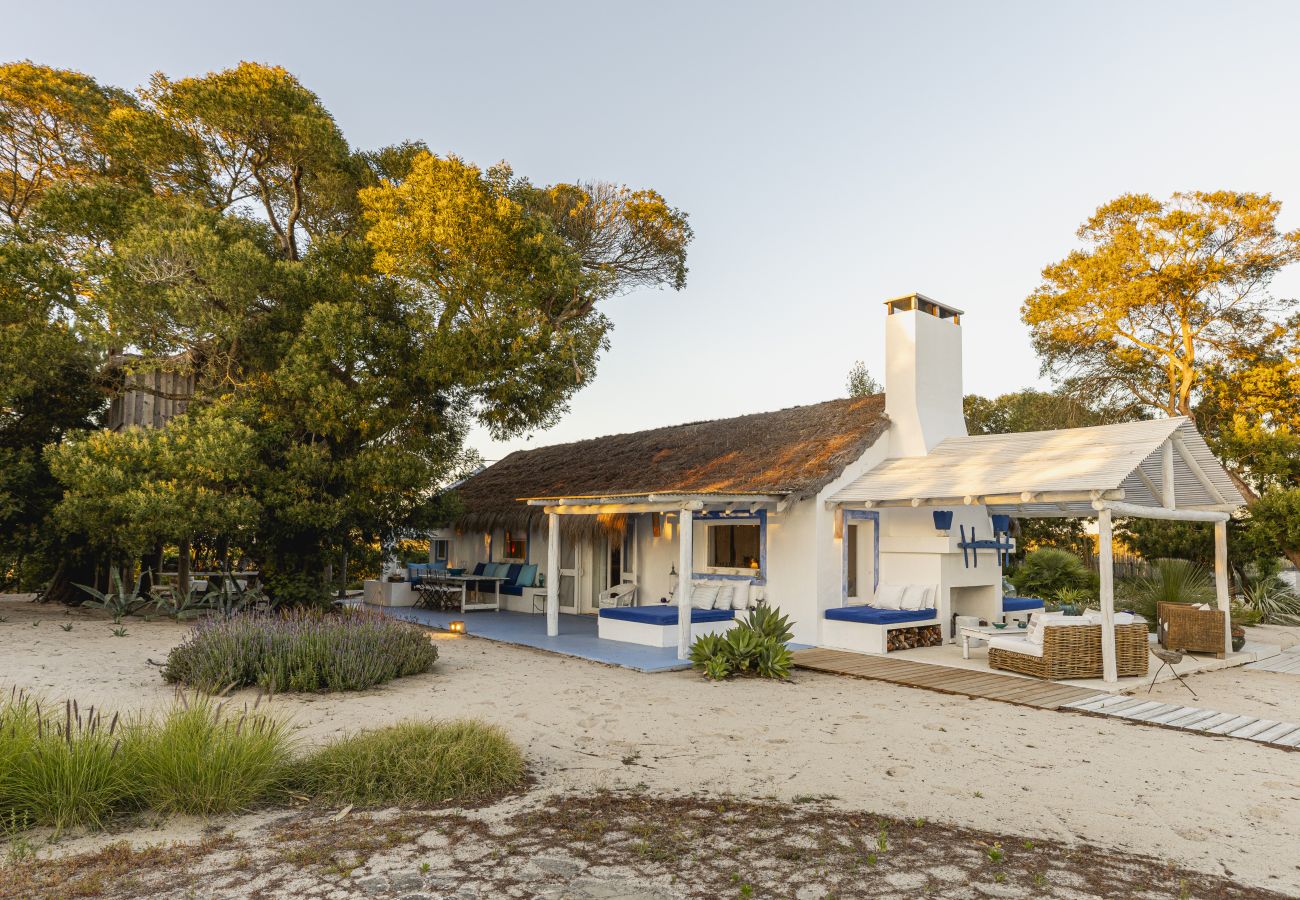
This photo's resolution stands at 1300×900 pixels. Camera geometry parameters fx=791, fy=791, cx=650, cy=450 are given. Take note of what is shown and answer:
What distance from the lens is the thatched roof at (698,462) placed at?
1242cm

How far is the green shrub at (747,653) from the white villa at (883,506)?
97cm

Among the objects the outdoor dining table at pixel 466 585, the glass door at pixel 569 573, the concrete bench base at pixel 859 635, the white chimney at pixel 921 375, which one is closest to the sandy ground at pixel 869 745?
the concrete bench base at pixel 859 635

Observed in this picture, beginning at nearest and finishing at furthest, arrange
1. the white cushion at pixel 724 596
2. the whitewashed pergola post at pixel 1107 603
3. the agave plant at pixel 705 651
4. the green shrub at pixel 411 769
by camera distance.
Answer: the green shrub at pixel 411 769 → the whitewashed pergola post at pixel 1107 603 → the agave plant at pixel 705 651 → the white cushion at pixel 724 596

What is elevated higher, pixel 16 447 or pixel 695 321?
pixel 695 321

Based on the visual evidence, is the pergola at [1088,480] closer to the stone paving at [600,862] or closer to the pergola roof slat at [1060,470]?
the pergola roof slat at [1060,470]

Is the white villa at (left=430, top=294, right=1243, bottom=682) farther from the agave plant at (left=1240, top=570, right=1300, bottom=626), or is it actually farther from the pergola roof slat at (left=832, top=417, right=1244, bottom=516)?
the agave plant at (left=1240, top=570, right=1300, bottom=626)

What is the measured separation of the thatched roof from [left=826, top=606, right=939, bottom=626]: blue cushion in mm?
1807

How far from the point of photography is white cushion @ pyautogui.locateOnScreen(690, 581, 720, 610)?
492 inches

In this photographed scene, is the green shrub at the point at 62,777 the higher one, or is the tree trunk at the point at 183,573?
the tree trunk at the point at 183,573

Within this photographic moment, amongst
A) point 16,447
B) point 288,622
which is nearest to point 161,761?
point 288,622

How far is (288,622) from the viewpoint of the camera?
945 cm

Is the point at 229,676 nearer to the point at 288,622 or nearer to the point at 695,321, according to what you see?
the point at 288,622

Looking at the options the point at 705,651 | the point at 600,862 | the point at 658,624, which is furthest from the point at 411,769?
the point at 658,624

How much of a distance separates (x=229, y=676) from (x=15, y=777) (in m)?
3.79
